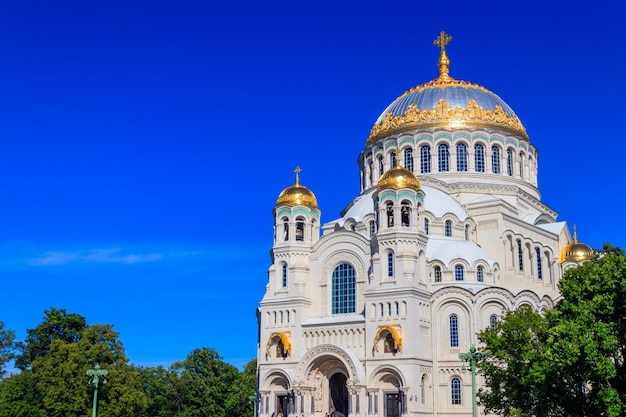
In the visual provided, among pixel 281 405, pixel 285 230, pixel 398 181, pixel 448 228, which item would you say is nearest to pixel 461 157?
pixel 448 228

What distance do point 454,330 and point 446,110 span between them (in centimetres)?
1753

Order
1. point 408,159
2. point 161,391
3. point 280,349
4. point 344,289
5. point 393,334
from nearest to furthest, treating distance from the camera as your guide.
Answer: point 393,334
point 280,349
point 344,289
point 408,159
point 161,391

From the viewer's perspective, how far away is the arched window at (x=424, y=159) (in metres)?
52.2

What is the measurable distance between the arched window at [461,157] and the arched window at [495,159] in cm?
191

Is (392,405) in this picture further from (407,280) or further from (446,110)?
(446,110)

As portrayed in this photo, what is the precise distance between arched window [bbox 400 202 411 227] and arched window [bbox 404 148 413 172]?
10.1 meters

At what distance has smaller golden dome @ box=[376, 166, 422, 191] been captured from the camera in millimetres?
42344

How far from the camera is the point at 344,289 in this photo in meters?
43.6

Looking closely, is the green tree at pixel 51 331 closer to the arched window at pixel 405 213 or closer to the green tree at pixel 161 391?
the green tree at pixel 161 391

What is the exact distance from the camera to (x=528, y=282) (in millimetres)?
46219

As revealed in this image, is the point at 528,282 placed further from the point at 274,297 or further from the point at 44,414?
the point at 44,414

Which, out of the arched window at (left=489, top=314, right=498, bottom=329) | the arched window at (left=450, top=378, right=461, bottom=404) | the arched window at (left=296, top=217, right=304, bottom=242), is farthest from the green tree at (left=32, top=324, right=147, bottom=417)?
the arched window at (left=489, top=314, right=498, bottom=329)

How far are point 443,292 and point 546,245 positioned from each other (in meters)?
11.2

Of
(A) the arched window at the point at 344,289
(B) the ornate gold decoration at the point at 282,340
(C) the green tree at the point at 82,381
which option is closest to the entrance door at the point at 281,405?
(B) the ornate gold decoration at the point at 282,340
